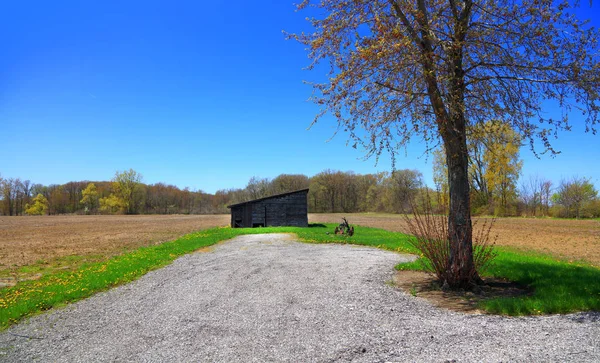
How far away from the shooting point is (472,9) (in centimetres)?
912

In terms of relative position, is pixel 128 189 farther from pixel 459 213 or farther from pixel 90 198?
pixel 459 213

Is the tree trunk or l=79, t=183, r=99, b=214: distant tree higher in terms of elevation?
l=79, t=183, r=99, b=214: distant tree

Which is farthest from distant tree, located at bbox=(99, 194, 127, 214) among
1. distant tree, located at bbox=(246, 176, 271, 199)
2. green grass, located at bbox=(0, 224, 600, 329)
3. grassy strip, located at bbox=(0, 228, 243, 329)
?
grassy strip, located at bbox=(0, 228, 243, 329)

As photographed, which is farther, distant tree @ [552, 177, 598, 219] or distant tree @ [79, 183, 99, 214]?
distant tree @ [79, 183, 99, 214]

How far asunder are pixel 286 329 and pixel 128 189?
11620cm

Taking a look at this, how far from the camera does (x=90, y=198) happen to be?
121 m

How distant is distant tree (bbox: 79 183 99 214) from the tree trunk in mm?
130727

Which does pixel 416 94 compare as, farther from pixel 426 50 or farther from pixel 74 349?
pixel 74 349

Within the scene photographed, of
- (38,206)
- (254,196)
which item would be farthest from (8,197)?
(254,196)

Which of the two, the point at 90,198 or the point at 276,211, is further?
the point at 90,198

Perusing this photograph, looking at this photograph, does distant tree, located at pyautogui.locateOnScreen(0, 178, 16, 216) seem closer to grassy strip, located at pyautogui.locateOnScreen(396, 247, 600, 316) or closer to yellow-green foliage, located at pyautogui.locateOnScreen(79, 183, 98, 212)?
yellow-green foliage, located at pyautogui.locateOnScreen(79, 183, 98, 212)

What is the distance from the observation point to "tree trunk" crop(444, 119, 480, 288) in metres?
8.33

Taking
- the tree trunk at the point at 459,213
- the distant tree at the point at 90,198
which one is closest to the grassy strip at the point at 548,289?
the tree trunk at the point at 459,213

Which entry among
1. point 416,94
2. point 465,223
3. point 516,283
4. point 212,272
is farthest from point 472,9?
point 212,272
